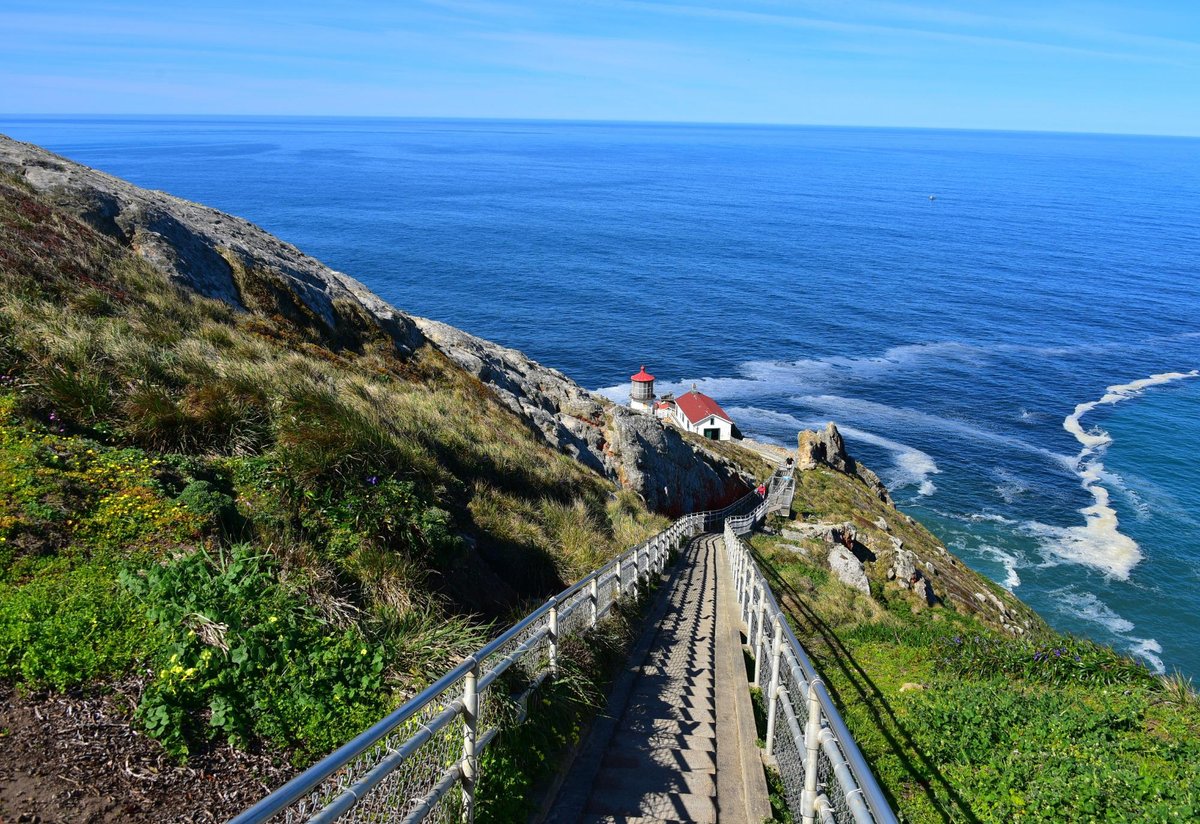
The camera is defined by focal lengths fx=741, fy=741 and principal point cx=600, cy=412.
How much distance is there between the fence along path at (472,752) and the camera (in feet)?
11.0

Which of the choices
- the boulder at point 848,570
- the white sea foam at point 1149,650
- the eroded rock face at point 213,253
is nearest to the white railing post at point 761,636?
the boulder at point 848,570

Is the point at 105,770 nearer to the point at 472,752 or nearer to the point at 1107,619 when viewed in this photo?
the point at 472,752

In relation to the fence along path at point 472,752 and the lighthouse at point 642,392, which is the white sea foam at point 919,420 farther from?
the fence along path at point 472,752

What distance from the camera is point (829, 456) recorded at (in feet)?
148

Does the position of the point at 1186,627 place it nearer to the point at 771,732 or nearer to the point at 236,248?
the point at 771,732

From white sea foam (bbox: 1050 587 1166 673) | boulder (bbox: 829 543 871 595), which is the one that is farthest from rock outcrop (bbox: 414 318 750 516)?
white sea foam (bbox: 1050 587 1166 673)

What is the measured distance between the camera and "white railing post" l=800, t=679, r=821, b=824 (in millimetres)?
4484

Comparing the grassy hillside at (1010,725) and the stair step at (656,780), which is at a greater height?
the stair step at (656,780)

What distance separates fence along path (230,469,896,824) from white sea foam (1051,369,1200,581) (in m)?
41.9

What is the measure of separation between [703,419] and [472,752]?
4763 cm

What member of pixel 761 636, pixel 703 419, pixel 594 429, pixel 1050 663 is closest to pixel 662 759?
pixel 761 636

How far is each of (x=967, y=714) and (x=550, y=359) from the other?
60.9 metres

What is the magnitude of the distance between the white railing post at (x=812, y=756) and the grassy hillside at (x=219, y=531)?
8.71ft

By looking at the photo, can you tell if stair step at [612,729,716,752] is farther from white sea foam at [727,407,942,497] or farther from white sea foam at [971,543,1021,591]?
white sea foam at [727,407,942,497]
